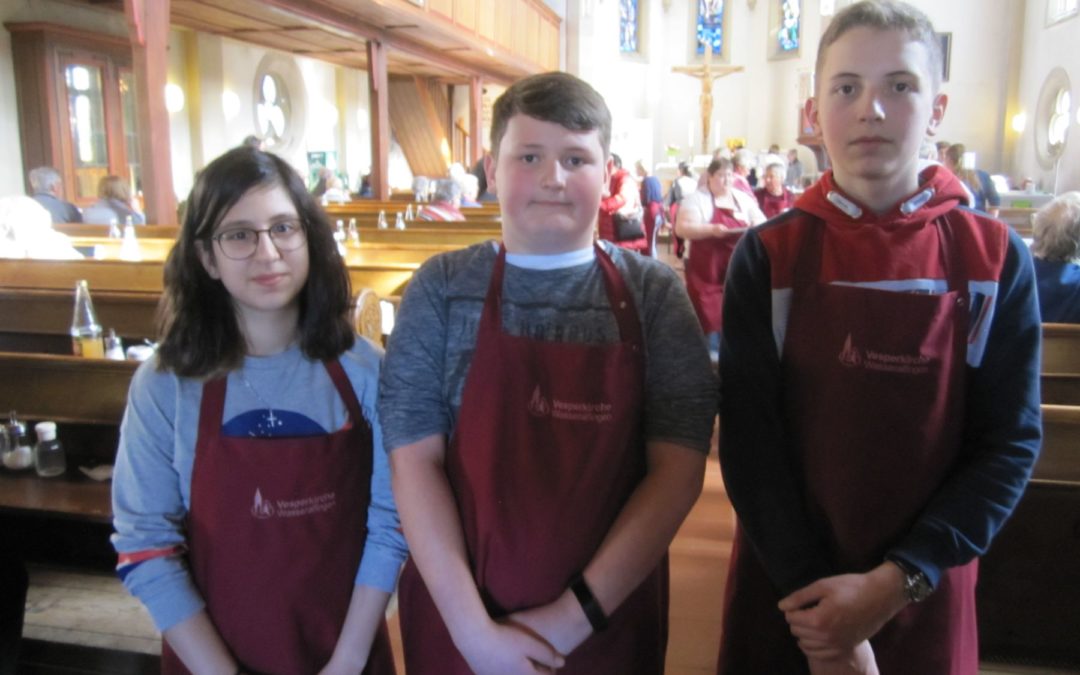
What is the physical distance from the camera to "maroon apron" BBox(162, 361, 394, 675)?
1341 mm

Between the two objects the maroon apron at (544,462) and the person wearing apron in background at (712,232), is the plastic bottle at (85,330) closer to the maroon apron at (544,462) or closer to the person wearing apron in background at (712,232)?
the maroon apron at (544,462)

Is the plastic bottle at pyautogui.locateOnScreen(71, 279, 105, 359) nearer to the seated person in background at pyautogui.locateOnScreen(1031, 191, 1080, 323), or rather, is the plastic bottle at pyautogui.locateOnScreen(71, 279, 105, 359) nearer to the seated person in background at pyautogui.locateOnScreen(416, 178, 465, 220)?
the seated person in background at pyautogui.locateOnScreen(1031, 191, 1080, 323)

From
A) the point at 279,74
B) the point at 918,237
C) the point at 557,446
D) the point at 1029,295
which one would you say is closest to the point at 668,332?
the point at 557,446

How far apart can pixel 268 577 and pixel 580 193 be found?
32.3 inches

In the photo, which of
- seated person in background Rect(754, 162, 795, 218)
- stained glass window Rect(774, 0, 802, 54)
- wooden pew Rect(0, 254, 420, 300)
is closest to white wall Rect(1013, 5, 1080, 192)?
stained glass window Rect(774, 0, 802, 54)

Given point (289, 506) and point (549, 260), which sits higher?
point (549, 260)

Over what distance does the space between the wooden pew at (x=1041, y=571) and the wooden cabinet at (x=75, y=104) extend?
941 centimetres

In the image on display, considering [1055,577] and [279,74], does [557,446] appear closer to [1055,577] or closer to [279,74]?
[1055,577]

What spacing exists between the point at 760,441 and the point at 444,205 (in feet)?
20.9

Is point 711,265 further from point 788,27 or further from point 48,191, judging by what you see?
point 788,27

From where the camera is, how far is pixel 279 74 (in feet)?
41.9

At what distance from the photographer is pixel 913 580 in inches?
45.9

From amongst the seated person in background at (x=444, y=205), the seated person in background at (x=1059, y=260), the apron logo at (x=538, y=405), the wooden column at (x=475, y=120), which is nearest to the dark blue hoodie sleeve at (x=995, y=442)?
the apron logo at (x=538, y=405)

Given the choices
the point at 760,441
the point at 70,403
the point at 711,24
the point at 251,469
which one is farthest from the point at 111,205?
the point at 711,24
